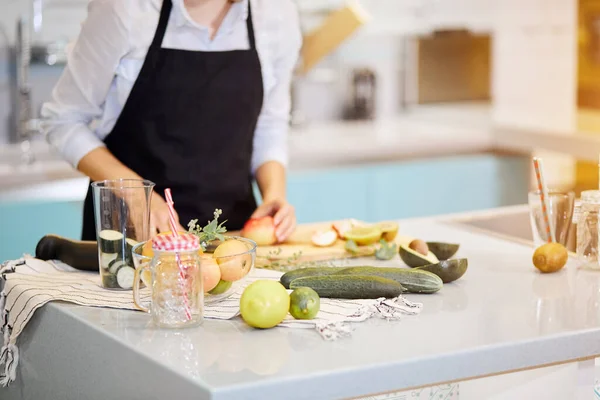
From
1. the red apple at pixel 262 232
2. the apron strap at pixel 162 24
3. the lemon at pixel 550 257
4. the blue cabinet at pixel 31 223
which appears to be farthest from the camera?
the blue cabinet at pixel 31 223

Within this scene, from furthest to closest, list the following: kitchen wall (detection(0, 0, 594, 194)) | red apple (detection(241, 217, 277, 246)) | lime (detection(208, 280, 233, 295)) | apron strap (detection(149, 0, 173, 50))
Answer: kitchen wall (detection(0, 0, 594, 194))
apron strap (detection(149, 0, 173, 50))
red apple (detection(241, 217, 277, 246))
lime (detection(208, 280, 233, 295))

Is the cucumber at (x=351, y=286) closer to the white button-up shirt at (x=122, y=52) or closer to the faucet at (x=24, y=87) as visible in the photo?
the white button-up shirt at (x=122, y=52)

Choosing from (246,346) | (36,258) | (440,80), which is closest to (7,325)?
(36,258)

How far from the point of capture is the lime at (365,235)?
1949mm

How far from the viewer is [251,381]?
3.87 ft

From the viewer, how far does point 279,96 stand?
92.7 inches

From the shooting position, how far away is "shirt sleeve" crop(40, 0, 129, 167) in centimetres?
204

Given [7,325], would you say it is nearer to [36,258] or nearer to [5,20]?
[36,258]

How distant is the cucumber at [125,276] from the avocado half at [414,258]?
53 centimetres

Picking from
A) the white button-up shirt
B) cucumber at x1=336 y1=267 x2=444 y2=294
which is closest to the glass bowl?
cucumber at x1=336 y1=267 x2=444 y2=294

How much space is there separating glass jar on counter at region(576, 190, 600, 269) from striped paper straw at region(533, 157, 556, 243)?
8 cm

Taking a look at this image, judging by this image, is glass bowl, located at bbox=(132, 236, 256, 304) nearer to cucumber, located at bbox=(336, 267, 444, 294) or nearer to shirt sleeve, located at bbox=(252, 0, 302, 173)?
cucumber, located at bbox=(336, 267, 444, 294)

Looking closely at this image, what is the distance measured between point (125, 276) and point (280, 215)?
49cm

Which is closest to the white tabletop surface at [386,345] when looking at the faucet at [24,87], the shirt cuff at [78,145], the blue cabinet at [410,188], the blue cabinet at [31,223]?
the shirt cuff at [78,145]
